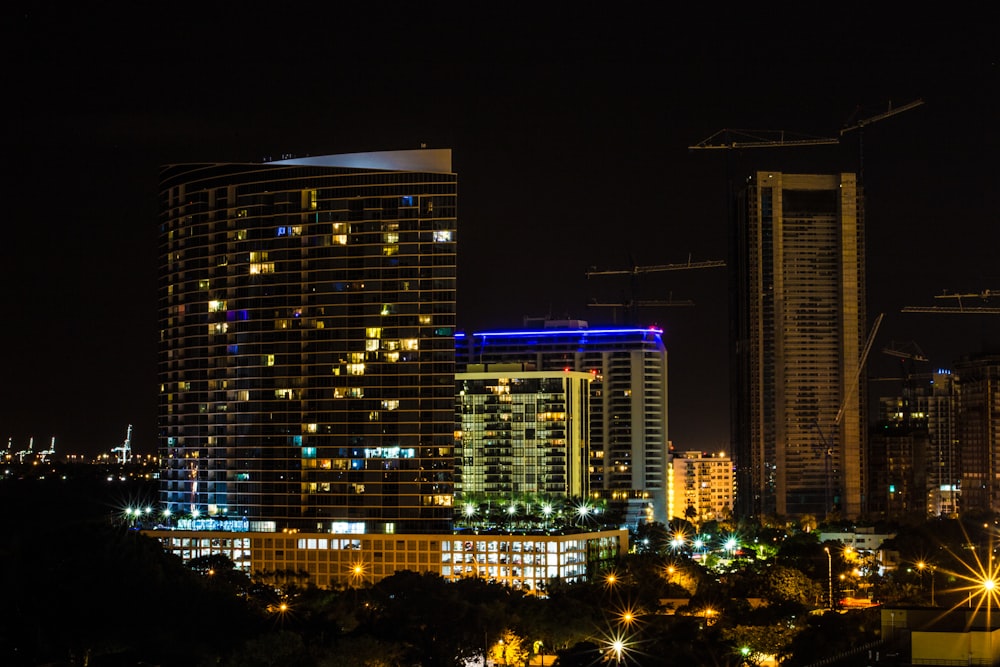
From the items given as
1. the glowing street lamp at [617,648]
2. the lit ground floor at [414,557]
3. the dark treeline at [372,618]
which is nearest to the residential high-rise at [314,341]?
the lit ground floor at [414,557]

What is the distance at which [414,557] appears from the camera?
130m

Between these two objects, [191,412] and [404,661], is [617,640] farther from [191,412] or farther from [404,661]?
[191,412]

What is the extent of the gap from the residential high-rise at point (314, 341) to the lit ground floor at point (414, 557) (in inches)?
50.5

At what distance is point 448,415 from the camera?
5177 inches

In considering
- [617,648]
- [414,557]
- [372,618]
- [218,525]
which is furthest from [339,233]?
[617,648]

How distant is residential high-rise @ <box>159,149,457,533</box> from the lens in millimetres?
131375

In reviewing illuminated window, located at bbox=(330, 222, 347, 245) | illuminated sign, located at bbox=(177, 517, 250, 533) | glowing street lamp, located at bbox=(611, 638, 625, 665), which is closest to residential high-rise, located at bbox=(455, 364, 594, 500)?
illuminated sign, located at bbox=(177, 517, 250, 533)

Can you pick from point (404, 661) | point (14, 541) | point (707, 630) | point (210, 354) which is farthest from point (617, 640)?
point (210, 354)

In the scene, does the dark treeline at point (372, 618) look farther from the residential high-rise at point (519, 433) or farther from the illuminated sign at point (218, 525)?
the residential high-rise at point (519, 433)

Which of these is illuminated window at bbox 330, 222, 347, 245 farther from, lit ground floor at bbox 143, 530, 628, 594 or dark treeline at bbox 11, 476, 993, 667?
dark treeline at bbox 11, 476, 993, 667

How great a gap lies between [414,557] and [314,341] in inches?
771

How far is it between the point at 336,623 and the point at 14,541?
24036mm

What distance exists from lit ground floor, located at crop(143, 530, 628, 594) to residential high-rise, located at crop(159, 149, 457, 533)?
128 cm

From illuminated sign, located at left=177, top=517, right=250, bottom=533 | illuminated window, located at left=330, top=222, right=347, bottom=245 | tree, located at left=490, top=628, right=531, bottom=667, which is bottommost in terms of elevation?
tree, located at left=490, top=628, right=531, bottom=667
